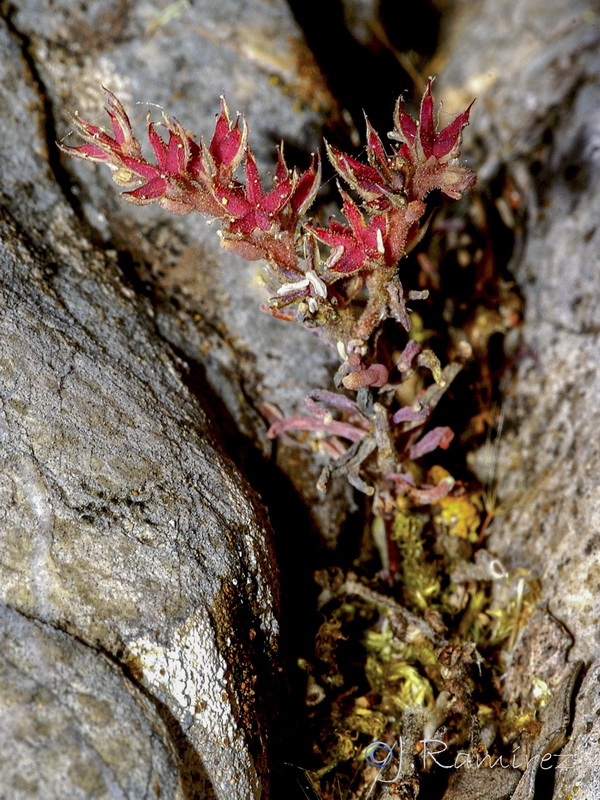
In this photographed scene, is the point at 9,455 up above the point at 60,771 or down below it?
above

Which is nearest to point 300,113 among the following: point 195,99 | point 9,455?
point 195,99

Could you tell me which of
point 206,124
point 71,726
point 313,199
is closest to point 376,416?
A: point 313,199

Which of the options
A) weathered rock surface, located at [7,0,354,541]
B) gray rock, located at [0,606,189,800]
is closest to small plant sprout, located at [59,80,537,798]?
weathered rock surface, located at [7,0,354,541]

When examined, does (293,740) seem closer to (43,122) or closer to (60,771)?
(60,771)

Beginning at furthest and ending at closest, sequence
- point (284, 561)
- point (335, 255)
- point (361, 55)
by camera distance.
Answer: point (361, 55) → point (284, 561) → point (335, 255)

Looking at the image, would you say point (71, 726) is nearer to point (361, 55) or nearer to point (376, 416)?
point (376, 416)

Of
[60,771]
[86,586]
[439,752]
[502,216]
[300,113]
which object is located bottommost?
[439,752]
